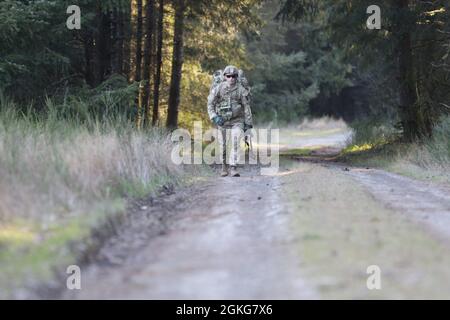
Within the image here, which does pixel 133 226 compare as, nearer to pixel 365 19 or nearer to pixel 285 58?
pixel 365 19

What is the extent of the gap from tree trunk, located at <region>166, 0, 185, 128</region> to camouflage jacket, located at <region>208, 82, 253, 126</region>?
22.3ft

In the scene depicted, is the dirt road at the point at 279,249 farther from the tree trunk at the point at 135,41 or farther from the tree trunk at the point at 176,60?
the tree trunk at the point at 176,60

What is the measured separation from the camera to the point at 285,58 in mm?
46688

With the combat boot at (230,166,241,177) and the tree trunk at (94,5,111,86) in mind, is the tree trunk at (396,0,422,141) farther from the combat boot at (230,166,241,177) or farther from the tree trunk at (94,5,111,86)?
the tree trunk at (94,5,111,86)

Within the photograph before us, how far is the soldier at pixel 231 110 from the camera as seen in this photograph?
47.7ft

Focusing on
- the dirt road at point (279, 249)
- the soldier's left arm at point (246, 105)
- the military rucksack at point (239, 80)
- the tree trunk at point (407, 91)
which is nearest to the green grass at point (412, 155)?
the tree trunk at point (407, 91)

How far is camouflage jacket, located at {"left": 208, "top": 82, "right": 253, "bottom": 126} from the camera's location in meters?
14.6

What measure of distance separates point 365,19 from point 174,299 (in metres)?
15.3

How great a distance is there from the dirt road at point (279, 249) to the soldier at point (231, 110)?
3871mm

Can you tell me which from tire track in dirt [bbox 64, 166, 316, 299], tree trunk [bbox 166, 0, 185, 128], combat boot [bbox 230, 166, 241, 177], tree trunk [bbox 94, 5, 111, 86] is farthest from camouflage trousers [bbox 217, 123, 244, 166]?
tree trunk [bbox 166, 0, 185, 128]

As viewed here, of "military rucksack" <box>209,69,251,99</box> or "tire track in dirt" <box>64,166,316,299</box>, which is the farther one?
"military rucksack" <box>209,69,251,99</box>

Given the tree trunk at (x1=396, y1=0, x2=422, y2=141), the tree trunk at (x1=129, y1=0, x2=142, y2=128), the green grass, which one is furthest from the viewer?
the tree trunk at (x1=396, y1=0, x2=422, y2=141)

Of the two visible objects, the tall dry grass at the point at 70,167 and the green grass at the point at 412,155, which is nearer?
the tall dry grass at the point at 70,167

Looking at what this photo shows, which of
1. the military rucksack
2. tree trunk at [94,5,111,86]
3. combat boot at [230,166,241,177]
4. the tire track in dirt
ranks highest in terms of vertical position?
tree trunk at [94,5,111,86]
